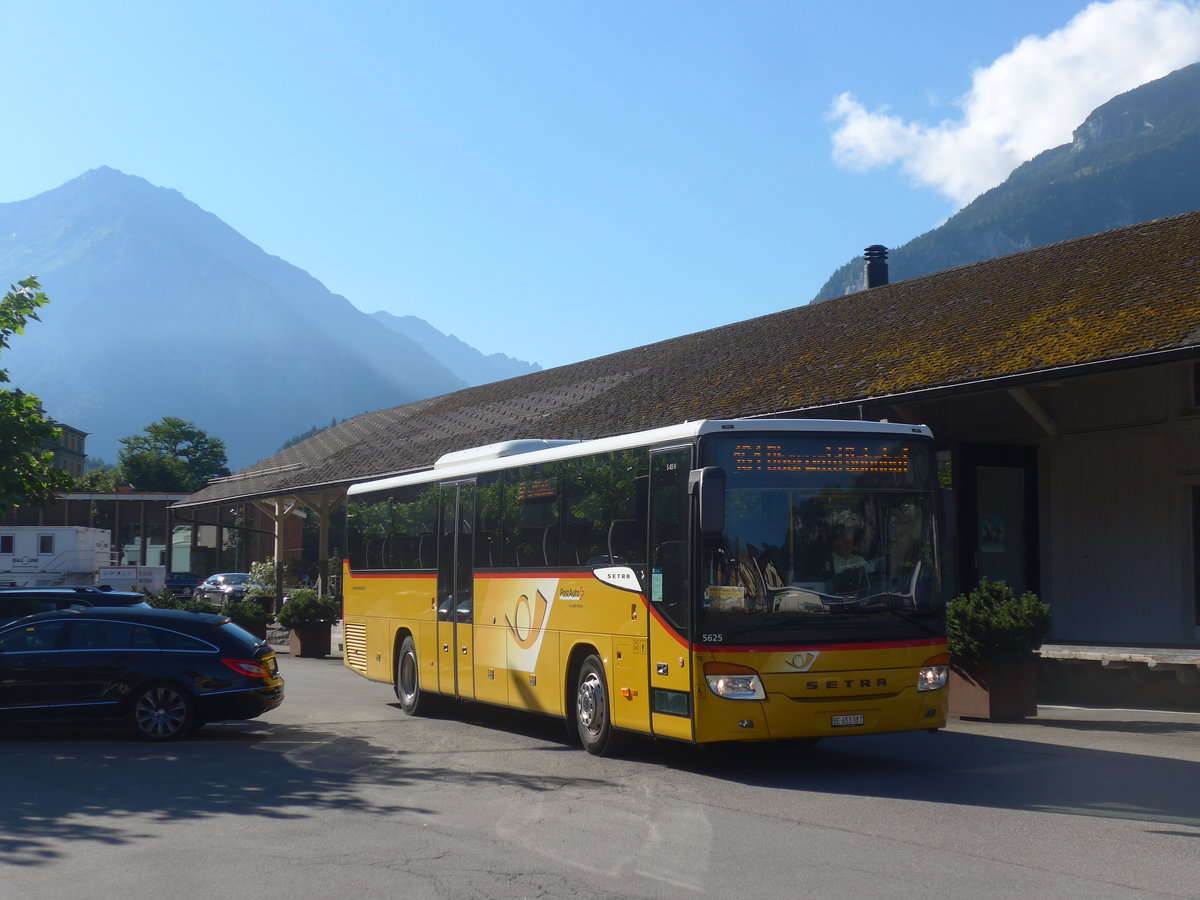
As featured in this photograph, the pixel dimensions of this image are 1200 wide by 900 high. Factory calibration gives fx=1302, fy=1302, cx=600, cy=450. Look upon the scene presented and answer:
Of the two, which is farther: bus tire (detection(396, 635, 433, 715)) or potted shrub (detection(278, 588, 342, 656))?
potted shrub (detection(278, 588, 342, 656))

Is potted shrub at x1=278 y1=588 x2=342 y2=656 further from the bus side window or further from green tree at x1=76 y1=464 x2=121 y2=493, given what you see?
green tree at x1=76 y1=464 x2=121 y2=493

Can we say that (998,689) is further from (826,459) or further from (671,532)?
(671,532)

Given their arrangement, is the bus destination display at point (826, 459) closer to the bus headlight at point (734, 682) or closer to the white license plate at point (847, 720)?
the bus headlight at point (734, 682)

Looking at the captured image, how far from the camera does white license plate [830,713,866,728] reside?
10.6m

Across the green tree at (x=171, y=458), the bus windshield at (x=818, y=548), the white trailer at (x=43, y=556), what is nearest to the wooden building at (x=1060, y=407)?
the bus windshield at (x=818, y=548)

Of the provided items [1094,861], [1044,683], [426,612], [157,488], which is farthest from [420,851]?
[157,488]

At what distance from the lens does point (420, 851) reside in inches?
308

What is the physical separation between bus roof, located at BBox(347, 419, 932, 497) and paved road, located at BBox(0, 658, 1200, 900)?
2.92 m

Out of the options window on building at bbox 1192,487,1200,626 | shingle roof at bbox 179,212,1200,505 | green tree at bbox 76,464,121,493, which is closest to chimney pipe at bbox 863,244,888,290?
shingle roof at bbox 179,212,1200,505

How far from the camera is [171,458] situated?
427ft

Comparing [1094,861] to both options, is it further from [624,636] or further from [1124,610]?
[1124,610]

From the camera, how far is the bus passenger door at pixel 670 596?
421 inches

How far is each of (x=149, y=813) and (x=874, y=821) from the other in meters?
5.04

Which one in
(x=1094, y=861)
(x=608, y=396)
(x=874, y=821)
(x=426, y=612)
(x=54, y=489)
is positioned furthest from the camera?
(x=608, y=396)
